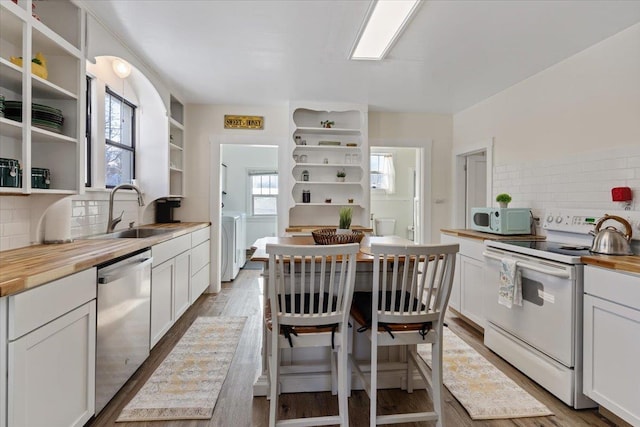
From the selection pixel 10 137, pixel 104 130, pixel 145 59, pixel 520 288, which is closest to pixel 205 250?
pixel 104 130

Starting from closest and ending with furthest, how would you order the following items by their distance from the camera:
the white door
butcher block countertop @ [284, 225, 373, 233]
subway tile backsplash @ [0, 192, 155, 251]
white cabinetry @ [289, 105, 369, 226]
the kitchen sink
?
1. subway tile backsplash @ [0, 192, 155, 251]
2. the kitchen sink
3. butcher block countertop @ [284, 225, 373, 233]
4. white cabinetry @ [289, 105, 369, 226]
5. the white door

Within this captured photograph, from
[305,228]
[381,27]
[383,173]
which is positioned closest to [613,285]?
[381,27]

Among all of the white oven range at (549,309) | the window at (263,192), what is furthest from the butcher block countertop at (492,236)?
the window at (263,192)

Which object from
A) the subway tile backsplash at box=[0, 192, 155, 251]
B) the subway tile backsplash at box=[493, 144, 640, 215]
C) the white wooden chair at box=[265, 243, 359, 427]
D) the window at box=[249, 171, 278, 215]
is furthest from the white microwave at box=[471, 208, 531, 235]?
the window at box=[249, 171, 278, 215]

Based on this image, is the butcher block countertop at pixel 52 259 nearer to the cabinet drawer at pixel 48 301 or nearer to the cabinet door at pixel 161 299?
the cabinet drawer at pixel 48 301

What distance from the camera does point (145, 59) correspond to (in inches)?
119

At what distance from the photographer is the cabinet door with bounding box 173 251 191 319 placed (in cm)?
308

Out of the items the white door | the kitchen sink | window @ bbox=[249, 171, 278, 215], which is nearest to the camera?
the kitchen sink

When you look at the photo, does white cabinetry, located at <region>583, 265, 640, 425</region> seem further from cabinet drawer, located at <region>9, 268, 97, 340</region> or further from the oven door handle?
cabinet drawer, located at <region>9, 268, 97, 340</region>

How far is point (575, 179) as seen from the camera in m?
2.78

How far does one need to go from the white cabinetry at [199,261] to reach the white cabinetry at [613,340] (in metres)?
3.33

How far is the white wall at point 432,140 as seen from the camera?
474 cm

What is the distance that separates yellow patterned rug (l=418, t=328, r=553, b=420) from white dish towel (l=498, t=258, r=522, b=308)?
507mm

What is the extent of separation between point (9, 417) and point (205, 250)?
3020 millimetres
